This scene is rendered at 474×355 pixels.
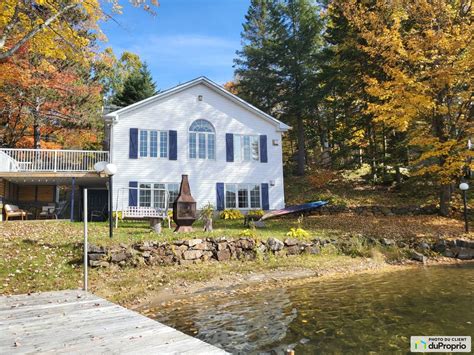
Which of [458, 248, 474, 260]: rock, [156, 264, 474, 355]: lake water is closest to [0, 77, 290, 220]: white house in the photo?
[458, 248, 474, 260]: rock

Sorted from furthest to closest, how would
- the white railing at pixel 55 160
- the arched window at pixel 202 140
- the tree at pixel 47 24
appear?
the arched window at pixel 202 140, the white railing at pixel 55 160, the tree at pixel 47 24

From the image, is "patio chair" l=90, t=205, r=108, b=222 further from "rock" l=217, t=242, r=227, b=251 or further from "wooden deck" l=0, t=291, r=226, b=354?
"wooden deck" l=0, t=291, r=226, b=354

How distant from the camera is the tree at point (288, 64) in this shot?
28328 mm

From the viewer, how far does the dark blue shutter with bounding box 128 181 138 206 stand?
19609 mm

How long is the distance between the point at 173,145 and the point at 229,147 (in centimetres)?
326

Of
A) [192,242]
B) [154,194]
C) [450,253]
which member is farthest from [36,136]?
Answer: [450,253]

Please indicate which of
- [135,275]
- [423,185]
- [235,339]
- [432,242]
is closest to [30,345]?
[235,339]

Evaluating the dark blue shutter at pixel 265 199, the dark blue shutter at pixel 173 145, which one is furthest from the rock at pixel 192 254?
the dark blue shutter at pixel 265 199

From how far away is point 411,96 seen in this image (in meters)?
17.3

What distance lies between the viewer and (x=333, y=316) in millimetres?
6973

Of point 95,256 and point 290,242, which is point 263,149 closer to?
point 290,242

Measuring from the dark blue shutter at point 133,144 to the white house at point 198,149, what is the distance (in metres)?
0.05

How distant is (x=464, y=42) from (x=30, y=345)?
19.4 meters
